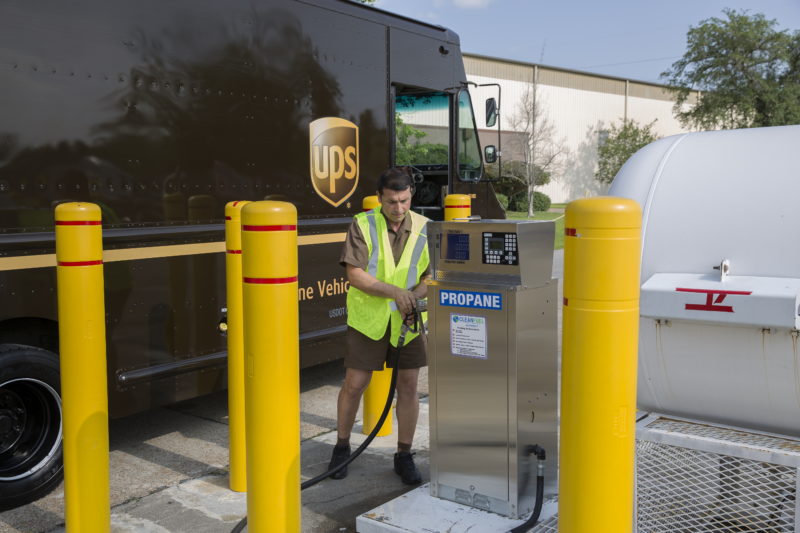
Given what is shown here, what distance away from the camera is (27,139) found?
438 centimetres

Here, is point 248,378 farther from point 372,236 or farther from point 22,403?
point 22,403

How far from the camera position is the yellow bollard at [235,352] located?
14.5 ft

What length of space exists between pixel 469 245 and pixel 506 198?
1255 inches

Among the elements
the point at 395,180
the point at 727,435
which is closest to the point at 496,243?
the point at 395,180

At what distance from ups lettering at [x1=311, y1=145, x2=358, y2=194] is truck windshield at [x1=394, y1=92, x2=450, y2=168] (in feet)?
3.66

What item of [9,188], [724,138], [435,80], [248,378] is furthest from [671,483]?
[435,80]

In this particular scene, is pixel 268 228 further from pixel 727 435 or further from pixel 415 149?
pixel 415 149

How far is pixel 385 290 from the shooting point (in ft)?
14.2

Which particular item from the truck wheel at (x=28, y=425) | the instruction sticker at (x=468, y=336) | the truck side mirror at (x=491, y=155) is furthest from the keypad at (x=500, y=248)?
the truck side mirror at (x=491, y=155)

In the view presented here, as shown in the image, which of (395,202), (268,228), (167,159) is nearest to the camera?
(268,228)

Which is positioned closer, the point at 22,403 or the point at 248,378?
the point at 248,378

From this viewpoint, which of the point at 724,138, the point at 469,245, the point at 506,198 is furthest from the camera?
the point at 506,198

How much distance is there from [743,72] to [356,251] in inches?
1487

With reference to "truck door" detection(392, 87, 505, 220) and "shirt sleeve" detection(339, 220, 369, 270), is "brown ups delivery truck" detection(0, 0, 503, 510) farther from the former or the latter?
"shirt sleeve" detection(339, 220, 369, 270)
